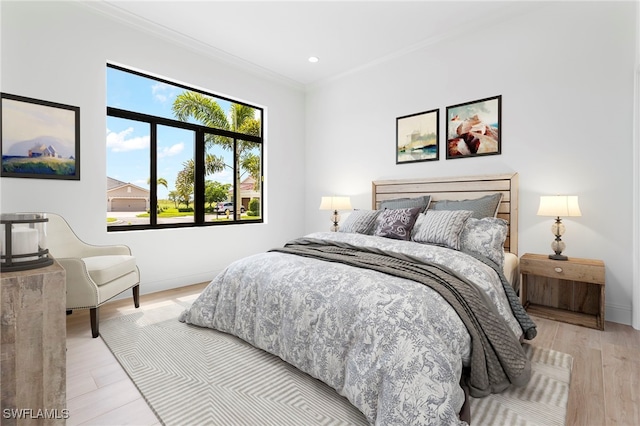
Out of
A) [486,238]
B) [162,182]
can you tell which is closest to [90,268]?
[162,182]

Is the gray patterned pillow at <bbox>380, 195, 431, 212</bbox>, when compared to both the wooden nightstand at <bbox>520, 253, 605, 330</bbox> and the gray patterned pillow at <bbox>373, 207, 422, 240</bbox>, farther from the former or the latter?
the wooden nightstand at <bbox>520, 253, 605, 330</bbox>

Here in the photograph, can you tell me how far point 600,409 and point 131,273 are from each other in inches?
132

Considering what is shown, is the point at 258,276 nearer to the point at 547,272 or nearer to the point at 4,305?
the point at 4,305

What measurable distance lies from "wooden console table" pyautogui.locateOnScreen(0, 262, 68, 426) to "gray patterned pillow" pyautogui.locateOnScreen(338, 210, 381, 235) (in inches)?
97.6

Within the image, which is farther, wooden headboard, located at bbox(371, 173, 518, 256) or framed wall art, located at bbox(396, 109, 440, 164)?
framed wall art, located at bbox(396, 109, 440, 164)

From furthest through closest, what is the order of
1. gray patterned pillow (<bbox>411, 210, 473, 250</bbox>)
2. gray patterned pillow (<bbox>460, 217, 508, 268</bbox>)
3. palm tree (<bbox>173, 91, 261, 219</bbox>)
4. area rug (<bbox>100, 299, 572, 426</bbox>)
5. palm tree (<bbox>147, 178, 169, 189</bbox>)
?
palm tree (<bbox>173, 91, 261, 219</bbox>) → palm tree (<bbox>147, 178, 169, 189</bbox>) → gray patterned pillow (<bbox>411, 210, 473, 250</bbox>) → gray patterned pillow (<bbox>460, 217, 508, 268</bbox>) → area rug (<bbox>100, 299, 572, 426</bbox>)

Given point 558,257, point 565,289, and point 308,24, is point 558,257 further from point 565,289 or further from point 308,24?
point 308,24

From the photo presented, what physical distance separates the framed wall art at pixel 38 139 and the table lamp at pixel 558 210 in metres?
4.18

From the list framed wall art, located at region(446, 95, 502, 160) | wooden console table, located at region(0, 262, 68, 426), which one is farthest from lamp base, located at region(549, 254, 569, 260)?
wooden console table, located at region(0, 262, 68, 426)

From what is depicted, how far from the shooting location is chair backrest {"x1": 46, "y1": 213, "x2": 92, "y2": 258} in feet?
8.78

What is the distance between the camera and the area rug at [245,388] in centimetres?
150

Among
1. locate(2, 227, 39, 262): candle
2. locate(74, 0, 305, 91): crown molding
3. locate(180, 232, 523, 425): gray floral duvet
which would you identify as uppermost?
locate(74, 0, 305, 91): crown molding

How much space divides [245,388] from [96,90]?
3055 millimetres

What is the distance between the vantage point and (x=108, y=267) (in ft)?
8.30
